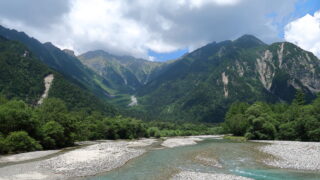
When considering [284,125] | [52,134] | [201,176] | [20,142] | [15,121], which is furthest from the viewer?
[284,125]

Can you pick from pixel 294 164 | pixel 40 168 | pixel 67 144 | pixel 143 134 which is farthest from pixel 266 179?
pixel 143 134

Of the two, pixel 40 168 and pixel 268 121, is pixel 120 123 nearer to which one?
pixel 268 121

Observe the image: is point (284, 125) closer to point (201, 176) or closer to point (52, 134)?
point (201, 176)

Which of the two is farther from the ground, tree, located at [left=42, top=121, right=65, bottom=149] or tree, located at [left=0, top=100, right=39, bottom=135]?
tree, located at [left=0, top=100, right=39, bottom=135]

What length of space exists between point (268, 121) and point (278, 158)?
191 ft

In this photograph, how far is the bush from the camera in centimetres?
5735

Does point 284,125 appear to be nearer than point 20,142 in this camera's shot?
No

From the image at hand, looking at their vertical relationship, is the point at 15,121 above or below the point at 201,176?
above

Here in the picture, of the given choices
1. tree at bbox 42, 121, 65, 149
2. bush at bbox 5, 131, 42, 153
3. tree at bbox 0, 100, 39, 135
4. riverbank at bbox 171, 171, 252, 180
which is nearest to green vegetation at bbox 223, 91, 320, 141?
riverbank at bbox 171, 171, 252, 180

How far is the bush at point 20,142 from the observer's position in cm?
5735

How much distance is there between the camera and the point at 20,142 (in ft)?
195

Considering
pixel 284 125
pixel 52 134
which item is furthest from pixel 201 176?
pixel 284 125

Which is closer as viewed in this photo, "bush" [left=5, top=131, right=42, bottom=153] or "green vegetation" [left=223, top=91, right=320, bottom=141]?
"bush" [left=5, top=131, right=42, bottom=153]

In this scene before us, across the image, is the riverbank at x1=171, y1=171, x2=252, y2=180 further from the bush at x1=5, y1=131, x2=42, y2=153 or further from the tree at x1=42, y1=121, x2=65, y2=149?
the tree at x1=42, y1=121, x2=65, y2=149
